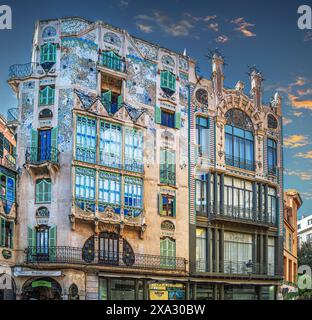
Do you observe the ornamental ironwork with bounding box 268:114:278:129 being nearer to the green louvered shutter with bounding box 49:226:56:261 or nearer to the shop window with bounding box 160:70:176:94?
the shop window with bounding box 160:70:176:94

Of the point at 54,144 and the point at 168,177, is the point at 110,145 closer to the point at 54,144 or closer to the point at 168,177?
the point at 54,144

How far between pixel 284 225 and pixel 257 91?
2226 mm

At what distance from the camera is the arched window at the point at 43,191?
820cm

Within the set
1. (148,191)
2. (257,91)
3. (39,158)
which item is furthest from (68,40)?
(257,91)

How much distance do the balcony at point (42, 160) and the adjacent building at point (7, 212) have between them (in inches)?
8.1

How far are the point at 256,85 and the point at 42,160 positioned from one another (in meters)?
3.42

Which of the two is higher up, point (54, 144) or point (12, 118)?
point (12, 118)

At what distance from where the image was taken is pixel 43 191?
8234 mm

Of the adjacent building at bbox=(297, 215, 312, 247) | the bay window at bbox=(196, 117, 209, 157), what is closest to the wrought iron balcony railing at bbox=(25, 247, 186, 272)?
the bay window at bbox=(196, 117, 209, 157)

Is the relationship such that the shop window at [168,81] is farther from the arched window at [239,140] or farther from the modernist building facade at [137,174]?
the arched window at [239,140]

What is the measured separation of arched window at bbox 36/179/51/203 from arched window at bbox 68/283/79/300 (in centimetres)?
113

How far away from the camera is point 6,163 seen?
8.00 metres

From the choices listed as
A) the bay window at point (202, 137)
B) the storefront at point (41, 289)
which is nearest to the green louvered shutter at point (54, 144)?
the storefront at point (41, 289)

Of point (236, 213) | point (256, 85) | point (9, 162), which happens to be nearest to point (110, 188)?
point (9, 162)
